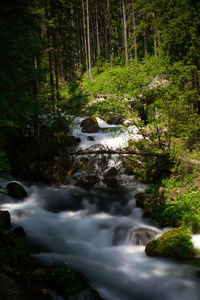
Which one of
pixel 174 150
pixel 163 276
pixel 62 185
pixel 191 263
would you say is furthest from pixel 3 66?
pixel 62 185

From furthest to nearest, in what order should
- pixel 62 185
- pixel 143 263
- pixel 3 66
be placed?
pixel 62 185 → pixel 143 263 → pixel 3 66

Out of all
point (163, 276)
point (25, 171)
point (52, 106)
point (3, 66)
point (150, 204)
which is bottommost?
point (163, 276)

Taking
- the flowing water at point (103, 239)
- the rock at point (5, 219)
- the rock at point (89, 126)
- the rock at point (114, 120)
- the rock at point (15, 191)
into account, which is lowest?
the flowing water at point (103, 239)

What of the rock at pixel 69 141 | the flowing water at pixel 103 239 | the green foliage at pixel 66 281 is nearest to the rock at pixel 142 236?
the flowing water at pixel 103 239

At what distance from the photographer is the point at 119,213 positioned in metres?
10.7

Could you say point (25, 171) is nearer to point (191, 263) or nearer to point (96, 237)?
point (96, 237)

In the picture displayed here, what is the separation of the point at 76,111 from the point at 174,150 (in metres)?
6.62

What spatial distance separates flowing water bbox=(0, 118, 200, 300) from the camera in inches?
250

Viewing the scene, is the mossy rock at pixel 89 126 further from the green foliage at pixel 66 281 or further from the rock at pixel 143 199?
the green foliage at pixel 66 281

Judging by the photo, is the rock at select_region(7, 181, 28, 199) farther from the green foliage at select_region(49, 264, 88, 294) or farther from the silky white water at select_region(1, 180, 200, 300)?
the green foliage at select_region(49, 264, 88, 294)

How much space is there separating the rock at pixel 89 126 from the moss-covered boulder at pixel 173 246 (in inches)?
441

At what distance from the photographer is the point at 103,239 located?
350 inches

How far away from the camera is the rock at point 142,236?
8422 mm

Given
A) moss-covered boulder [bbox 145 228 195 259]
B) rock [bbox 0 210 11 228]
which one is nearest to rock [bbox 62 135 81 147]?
rock [bbox 0 210 11 228]
